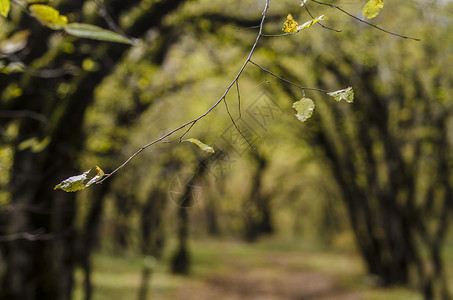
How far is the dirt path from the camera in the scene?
13.6 metres

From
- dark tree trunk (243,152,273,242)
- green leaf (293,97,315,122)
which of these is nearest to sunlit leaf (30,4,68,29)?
green leaf (293,97,315,122)

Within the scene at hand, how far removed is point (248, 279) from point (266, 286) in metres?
1.52

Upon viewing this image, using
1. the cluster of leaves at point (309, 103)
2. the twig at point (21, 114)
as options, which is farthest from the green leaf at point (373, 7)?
the twig at point (21, 114)

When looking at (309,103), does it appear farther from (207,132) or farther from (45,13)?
(207,132)

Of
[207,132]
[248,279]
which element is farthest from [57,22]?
[248,279]

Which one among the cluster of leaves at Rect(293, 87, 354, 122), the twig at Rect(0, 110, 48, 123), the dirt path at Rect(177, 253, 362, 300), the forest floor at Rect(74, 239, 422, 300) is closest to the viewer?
the cluster of leaves at Rect(293, 87, 354, 122)

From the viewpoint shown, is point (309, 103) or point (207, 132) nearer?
point (309, 103)

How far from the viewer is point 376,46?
9.04 meters

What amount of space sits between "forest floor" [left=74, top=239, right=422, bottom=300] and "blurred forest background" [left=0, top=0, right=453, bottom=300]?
0.11m

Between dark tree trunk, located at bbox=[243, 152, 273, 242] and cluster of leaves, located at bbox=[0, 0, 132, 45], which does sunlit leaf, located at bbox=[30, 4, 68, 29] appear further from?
dark tree trunk, located at bbox=[243, 152, 273, 242]

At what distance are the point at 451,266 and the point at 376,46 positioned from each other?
14424 millimetres

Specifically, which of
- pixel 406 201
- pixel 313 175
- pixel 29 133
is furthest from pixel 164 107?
pixel 313 175

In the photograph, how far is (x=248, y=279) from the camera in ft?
55.5

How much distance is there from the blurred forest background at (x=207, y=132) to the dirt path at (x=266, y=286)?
0.10m
